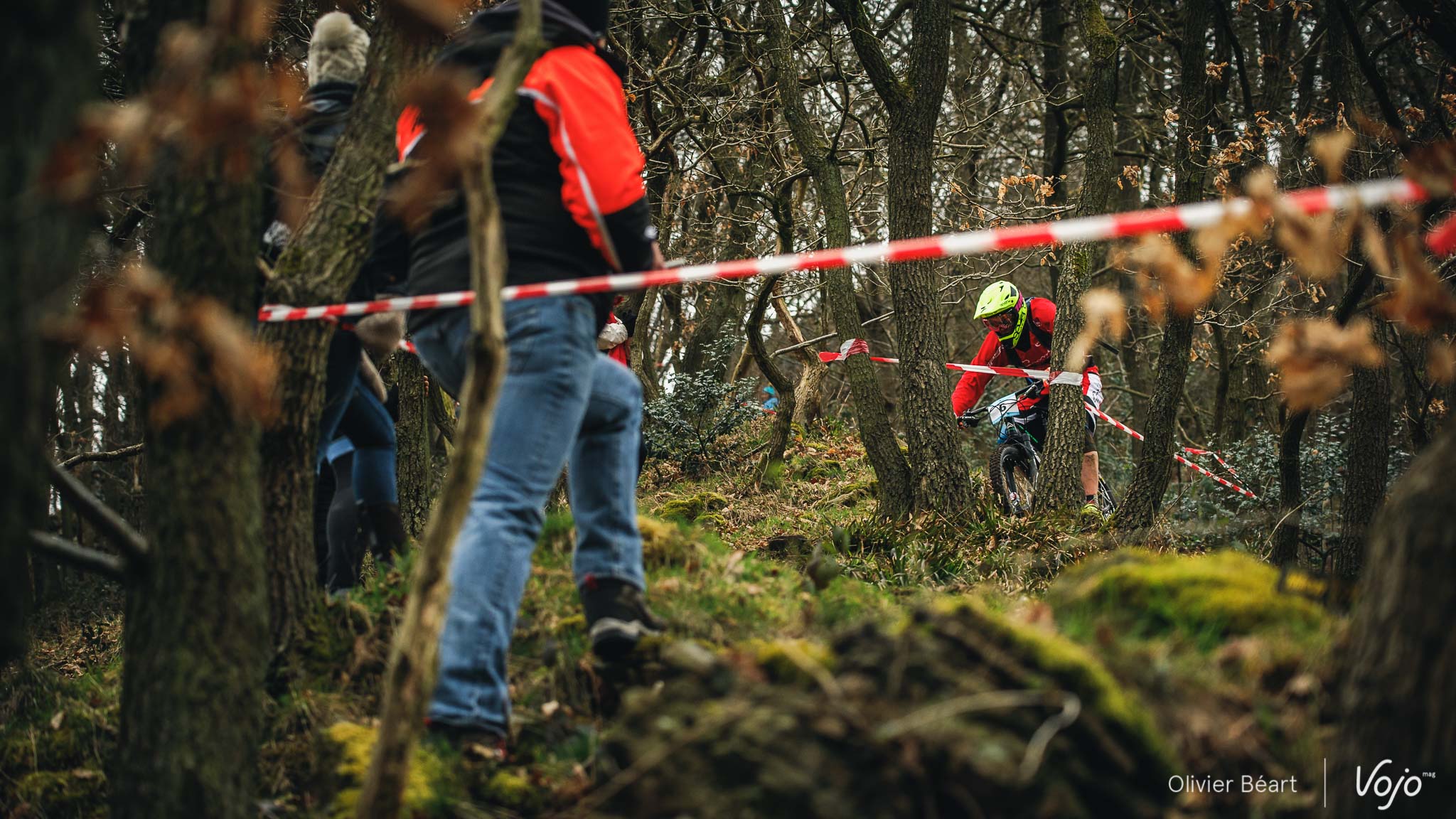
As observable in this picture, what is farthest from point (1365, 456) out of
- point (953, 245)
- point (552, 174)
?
point (552, 174)

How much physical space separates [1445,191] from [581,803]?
6.78 ft

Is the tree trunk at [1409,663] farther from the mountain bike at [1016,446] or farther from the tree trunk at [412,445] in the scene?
the mountain bike at [1016,446]

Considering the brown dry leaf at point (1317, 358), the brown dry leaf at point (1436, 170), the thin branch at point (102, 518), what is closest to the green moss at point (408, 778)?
the thin branch at point (102, 518)

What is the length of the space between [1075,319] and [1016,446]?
1.75 meters

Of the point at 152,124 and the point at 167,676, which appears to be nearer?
the point at 152,124

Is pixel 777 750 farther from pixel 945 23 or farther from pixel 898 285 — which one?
pixel 945 23

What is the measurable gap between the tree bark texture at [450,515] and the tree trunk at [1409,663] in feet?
5.55

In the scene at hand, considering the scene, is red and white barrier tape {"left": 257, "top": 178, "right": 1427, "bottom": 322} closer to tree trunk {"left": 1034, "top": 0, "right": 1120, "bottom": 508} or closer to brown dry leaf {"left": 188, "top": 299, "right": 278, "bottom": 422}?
brown dry leaf {"left": 188, "top": 299, "right": 278, "bottom": 422}

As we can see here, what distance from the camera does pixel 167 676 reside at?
2184mm

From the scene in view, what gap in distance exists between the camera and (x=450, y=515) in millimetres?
2059

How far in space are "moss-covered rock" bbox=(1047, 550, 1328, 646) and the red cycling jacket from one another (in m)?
5.58

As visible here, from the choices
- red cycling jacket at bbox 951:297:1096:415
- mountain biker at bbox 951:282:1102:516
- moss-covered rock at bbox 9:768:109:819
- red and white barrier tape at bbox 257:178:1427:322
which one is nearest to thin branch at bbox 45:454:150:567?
red and white barrier tape at bbox 257:178:1427:322

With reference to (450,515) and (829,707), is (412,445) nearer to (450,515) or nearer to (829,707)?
(450,515)

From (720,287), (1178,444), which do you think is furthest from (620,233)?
(1178,444)
